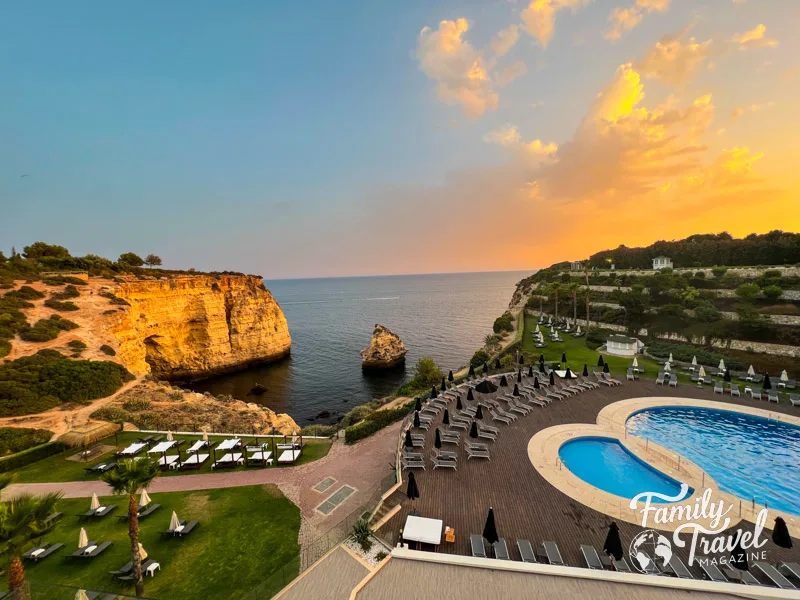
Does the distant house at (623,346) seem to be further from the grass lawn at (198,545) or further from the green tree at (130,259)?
the green tree at (130,259)

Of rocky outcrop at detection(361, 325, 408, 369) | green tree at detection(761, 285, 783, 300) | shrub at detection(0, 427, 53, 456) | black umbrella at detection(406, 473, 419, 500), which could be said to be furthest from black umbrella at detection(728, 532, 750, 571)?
green tree at detection(761, 285, 783, 300)

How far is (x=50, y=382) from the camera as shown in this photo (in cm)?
2453

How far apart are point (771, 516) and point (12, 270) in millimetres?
67064

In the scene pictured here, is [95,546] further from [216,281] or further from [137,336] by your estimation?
[216,281]

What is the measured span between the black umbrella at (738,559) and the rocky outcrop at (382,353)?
46.9 m

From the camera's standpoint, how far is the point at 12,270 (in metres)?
38.9

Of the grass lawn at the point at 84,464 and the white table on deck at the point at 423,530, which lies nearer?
the white table on deck at the point at 423,530

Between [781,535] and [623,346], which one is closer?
[781,535]

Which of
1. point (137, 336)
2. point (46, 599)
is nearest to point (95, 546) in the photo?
point (46, 599)

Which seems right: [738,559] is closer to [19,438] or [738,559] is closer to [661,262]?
[19,438]

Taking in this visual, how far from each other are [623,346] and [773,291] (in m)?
20.3

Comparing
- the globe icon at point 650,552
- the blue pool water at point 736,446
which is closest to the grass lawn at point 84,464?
the globe icon at point 650,552

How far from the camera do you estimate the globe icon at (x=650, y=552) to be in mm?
9559

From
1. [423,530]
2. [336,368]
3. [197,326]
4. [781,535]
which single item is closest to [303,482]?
[423,530]
